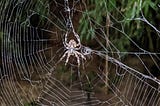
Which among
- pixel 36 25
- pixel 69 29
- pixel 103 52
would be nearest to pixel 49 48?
pixel 36 25

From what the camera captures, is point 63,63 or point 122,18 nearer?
point 122,18

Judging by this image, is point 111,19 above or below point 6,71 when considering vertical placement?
above

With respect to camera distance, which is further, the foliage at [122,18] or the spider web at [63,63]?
the spider web at [63,63]

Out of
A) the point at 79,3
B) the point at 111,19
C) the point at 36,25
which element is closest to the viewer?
the point at 111,19

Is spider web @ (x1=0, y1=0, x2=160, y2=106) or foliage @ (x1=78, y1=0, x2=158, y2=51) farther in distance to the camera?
spider web @ (x1=0, y1=0, x2=160, y2=106)

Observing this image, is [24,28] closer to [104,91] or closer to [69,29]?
[69,29]

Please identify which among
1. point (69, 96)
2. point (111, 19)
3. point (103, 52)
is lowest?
point (69, 96)

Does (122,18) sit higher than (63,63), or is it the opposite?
(122,18)

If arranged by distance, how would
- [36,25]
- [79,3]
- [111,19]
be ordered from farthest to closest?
1. [36,25]
2. [79,3]
3. [111,19]
